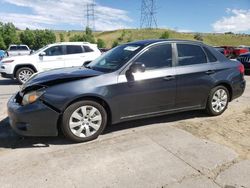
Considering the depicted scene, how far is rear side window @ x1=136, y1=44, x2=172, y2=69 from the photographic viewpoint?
514cm

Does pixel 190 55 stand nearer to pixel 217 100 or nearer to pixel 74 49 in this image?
pixel 217 100

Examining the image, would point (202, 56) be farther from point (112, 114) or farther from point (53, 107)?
point (53, 107)

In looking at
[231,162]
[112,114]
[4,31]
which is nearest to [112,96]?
[112,114]

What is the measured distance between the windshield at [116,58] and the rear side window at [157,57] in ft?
0.60

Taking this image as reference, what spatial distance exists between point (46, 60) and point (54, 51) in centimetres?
55

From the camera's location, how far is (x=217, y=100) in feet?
19.9

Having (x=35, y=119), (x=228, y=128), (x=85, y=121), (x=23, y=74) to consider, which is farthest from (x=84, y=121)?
(x=23, y=74)

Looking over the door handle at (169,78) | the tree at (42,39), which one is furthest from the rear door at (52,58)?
the tree at (42,39)

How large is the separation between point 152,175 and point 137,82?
1805 millimetres

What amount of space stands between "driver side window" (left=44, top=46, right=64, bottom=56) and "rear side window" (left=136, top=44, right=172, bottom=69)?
24.6 ft

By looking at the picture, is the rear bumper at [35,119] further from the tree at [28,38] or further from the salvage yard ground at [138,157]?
the tree at [28,38]

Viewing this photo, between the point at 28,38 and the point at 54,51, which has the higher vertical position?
the point at 28,38

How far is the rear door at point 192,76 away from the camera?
546 cm

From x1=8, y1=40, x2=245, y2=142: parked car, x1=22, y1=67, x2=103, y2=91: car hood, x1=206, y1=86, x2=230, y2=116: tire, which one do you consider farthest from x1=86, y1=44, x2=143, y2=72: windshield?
x1=206, y1=86, x2=230, y2=116: tire
